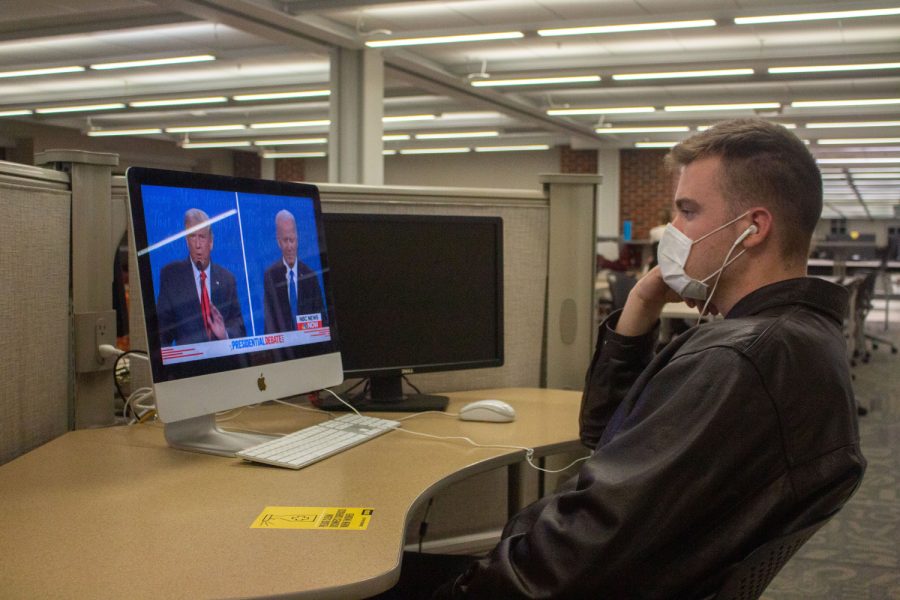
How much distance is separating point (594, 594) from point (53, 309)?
1.15 m

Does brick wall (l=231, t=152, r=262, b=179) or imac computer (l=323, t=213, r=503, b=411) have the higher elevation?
brick wall (l=231, t=152, r=262, b=179)

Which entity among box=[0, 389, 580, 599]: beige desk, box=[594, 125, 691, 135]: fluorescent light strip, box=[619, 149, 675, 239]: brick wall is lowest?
box=[0, 389, 580, 599]: beige desk

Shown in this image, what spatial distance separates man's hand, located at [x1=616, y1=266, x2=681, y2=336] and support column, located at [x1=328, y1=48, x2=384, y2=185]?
623 cm

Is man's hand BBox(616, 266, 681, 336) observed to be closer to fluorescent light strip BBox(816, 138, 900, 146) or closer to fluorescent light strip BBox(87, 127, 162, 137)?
fluorescent light strip BBox(816, 138, 900, 146)

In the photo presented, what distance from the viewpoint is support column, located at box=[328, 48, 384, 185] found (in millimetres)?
7719

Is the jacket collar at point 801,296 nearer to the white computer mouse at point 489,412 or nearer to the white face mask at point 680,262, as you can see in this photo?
the white face mask at point 680,262

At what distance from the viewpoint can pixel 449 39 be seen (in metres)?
7.29

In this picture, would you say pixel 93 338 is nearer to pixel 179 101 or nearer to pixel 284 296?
pixel 284 296

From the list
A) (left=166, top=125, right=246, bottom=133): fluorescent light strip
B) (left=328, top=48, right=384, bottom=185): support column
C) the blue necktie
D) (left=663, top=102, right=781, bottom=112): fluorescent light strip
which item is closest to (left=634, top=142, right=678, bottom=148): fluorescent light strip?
(left=663, top=102, right=781, bottom=112): fluorescent light strip

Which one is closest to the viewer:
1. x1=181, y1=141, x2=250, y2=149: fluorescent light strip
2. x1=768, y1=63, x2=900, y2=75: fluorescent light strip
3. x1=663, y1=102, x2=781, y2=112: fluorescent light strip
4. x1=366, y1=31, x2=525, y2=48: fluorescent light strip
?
x1=366, y1=31, x2=525, y2=48: fluorescent light strip

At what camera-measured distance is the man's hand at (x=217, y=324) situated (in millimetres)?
1513

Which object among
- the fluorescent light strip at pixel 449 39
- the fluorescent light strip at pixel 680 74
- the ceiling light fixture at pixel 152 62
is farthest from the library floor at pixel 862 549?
the ceiling light fixture at pixel 152 62

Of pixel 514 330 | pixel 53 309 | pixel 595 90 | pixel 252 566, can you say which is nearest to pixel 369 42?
pixel 595 90

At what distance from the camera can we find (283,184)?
5.66ft
